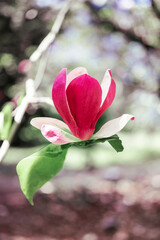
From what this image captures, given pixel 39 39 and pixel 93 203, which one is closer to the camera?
pixel 39 39

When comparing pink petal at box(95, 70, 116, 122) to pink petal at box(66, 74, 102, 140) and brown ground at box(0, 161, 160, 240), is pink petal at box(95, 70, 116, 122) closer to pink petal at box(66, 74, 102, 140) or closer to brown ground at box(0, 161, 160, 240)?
pink petal at box(66, 74, 102, 140)

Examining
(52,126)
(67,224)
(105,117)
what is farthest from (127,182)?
(52,126)

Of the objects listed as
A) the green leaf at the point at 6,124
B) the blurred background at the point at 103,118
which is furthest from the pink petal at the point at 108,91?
the blurred background at the point at 103,118

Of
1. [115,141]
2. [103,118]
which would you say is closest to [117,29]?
[115,141]

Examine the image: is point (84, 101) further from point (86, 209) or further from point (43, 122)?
point (86, 209)

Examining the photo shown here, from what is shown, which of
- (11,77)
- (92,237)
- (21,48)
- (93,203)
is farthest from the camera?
(93,203)

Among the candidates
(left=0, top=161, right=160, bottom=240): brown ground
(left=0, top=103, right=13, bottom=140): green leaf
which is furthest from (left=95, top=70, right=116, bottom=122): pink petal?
(left=0, top=161, right=160, bottom=240): brown ground

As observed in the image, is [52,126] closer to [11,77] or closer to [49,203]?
[11,77]
